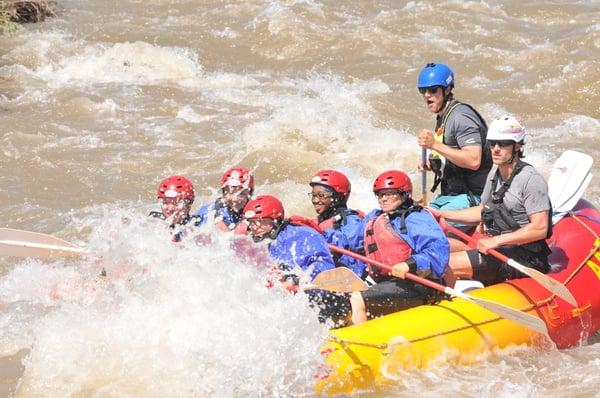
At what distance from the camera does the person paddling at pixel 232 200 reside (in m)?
A: 6.56

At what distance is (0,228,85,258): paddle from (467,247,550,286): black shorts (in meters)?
2.70

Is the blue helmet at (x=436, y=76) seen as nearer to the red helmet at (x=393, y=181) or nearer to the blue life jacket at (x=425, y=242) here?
the red helmet at (x=393, y=181)

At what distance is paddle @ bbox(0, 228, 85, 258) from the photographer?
6613 mm

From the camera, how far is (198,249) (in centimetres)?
574

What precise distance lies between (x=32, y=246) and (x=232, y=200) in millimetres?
1457

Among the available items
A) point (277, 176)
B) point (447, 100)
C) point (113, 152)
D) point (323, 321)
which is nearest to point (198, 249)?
point (323, 321)

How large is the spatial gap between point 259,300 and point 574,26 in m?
10.8

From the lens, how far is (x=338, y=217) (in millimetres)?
6230

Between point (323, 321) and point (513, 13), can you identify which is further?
point (513, 13)

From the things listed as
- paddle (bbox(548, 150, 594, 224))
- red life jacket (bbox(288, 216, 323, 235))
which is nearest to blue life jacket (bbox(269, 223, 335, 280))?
red life jacket (bbox(288, 216, 323, 235))

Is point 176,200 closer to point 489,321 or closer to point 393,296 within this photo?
point 393,296

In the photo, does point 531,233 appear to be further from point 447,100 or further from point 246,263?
point 246,263

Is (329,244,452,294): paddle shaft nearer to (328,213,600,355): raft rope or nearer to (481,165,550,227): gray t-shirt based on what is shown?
(328,213,600,355): raft rope

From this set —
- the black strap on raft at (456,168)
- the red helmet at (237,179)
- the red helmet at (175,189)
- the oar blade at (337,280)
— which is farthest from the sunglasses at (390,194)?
the red helmet at (175,189)
